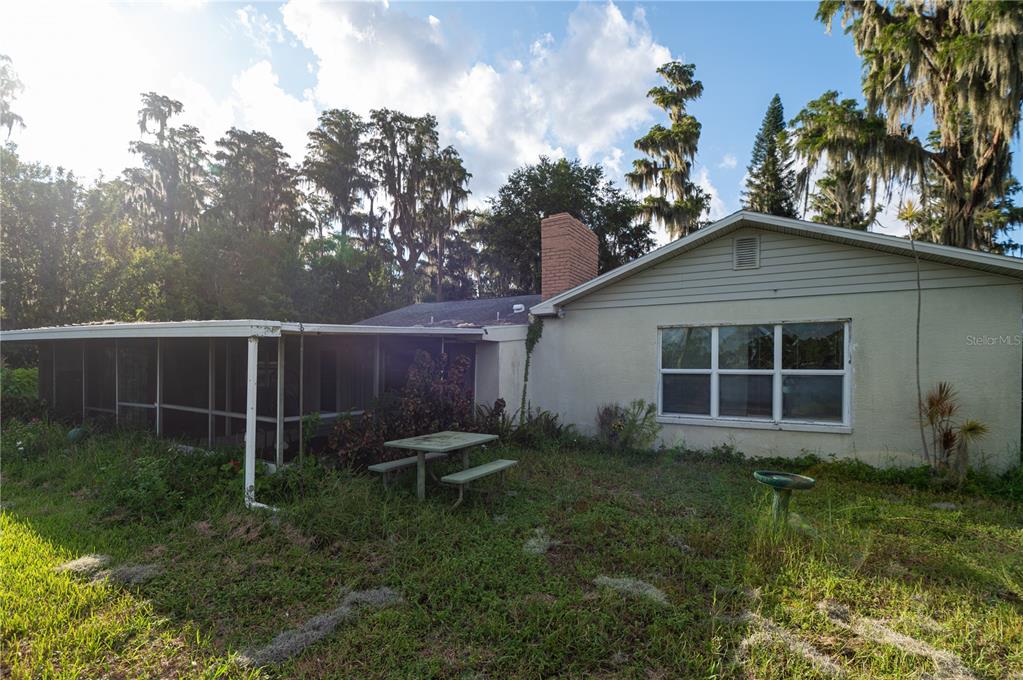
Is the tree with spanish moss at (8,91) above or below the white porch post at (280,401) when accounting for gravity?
above

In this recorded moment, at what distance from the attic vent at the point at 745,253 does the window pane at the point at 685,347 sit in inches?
47.1

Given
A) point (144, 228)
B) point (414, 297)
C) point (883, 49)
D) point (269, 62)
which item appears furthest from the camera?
point (414, 297)

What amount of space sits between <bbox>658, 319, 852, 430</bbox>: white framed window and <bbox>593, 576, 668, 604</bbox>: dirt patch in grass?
4.89m

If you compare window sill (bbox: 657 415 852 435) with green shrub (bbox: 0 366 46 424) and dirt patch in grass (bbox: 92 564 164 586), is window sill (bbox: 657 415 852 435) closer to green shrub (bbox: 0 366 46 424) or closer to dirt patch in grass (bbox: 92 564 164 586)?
dirt patch in grass (bbox: 92 564 164 586)

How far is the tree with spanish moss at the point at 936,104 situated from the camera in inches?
368

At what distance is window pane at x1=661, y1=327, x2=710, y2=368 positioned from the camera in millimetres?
8031

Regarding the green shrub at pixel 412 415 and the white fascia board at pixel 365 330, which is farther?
the green shrub at pixel 412 415

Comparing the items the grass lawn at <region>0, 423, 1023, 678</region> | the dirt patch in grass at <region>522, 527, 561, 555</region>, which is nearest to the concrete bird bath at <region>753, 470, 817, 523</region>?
the grass lawn at <region>0, 423, 1023, 678</region>

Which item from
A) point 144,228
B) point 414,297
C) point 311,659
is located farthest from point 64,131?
point 414,297

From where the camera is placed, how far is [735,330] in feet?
25.5

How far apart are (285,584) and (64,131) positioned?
11250mm

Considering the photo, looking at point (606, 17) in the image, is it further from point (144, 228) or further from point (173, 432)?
point (144, 228)

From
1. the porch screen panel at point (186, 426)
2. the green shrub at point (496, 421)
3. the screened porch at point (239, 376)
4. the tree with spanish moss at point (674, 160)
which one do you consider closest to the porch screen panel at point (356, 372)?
the screened porch at point (239, 376)

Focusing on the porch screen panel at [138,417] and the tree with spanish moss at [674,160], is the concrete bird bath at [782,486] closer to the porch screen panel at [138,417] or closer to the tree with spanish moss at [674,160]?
the porch screen panel at [138,417]
